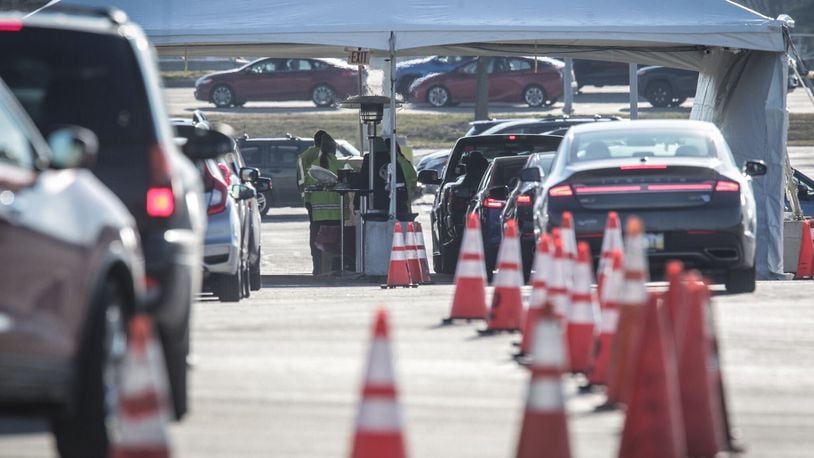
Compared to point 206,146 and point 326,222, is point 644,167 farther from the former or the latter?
point 326,222

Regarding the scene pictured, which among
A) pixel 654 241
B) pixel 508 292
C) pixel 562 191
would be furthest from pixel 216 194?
pixel 508 292

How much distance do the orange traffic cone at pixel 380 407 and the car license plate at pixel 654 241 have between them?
8774 millimetres

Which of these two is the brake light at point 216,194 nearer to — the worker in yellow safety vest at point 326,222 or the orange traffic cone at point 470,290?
the orange traffic cone at point 470,290

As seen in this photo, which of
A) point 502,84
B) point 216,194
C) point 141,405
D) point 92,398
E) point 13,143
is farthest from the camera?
point 502,84

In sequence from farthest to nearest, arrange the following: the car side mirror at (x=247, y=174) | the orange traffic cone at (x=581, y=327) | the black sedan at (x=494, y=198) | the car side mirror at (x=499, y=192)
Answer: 1. the car side mirror at (x=499, y=192)
2. the black sedan at (x=494, y=198)
3. the car side mirror at (x=247, y=174)
4. the orange traffic cone at (x=581, y=327)

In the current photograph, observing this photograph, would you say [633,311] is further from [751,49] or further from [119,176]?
[751,49]

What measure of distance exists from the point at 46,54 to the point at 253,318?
518 cm

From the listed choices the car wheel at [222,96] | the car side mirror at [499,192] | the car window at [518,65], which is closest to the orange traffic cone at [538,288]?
the car side mirror at [499,192]

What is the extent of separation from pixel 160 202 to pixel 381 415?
231 cm

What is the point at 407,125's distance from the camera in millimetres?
50781

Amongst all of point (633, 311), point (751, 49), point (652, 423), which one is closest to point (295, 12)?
point (751, 49)

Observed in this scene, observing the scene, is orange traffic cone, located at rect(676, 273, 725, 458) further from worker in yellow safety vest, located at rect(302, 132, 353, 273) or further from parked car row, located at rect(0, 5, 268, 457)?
worker in yellow safety vest, located at rect(302, 132, 353, 273)

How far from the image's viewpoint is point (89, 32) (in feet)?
27.2

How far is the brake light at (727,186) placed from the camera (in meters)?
15.0
